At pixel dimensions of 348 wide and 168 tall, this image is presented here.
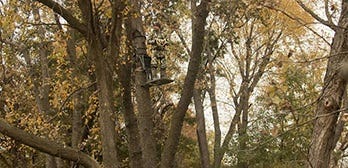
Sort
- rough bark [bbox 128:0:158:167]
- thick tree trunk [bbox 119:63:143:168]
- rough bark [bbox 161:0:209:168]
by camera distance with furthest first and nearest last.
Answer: thick tree trunk [bbox 119:63:143:168]
rough bark [bbox 128:0:158:167]
rough bark [bbox 161:0:209:168]

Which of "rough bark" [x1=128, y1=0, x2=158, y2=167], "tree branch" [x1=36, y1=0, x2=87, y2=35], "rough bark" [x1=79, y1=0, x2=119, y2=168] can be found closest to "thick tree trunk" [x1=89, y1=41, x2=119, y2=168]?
"rough bark" [x1=79, y1=0, x2=119, y2=168]

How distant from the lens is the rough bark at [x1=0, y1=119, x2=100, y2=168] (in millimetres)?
5898

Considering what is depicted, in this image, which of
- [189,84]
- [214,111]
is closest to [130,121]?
[189,84]

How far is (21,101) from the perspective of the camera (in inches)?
512

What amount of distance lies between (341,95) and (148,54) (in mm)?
4141

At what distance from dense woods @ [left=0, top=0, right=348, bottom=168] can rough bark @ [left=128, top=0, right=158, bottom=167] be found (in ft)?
0.06

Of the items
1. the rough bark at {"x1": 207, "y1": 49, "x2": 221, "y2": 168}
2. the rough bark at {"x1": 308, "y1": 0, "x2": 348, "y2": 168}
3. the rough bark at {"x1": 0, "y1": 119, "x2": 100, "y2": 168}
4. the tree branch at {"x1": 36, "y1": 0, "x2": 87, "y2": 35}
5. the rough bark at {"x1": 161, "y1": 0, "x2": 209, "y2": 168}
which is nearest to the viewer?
the rough bark at {"x1": 308, "y1": 0, "x2": 348, "y2": 168}

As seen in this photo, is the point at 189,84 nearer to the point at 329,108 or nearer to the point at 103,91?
the point at 103,91

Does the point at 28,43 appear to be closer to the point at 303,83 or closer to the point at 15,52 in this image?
the point at 15,52

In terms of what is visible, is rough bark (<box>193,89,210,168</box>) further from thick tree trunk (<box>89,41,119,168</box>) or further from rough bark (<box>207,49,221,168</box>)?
thick tree trunk (<box>89,41,119,168</box>)

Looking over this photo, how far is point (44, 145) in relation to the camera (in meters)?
6.11

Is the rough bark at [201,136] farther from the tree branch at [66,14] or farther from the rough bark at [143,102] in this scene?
the tree branch at [66,14]

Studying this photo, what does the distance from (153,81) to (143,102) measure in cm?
44

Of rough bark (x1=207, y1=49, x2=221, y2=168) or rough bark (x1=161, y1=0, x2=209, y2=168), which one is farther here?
rough bark (x1=207, y1=49, x2=221, y2=168)
